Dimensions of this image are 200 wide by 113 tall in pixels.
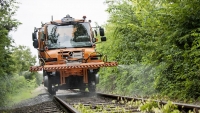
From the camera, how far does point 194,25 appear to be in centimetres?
884

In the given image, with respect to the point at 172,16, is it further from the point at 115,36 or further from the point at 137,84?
the point at 115,36

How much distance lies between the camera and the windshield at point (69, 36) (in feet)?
46.1

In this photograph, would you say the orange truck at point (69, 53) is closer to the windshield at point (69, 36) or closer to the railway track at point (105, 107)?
the windshield at point (69, 36)

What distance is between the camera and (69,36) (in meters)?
14.3

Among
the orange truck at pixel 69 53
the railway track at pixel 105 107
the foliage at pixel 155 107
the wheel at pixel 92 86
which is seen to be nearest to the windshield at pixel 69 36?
the orange truck at pixel 69 53

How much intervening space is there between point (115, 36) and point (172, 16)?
762cm

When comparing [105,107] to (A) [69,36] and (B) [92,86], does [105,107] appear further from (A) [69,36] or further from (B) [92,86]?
(A) [69,36]

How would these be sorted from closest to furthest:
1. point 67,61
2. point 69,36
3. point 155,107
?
point 155,107
point 67,61
point 69,36

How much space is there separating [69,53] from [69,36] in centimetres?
111

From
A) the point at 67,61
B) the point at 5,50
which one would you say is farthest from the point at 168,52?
the point at 5,50

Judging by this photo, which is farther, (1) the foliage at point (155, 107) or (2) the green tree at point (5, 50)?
(2) the green tree at point (5, 50)

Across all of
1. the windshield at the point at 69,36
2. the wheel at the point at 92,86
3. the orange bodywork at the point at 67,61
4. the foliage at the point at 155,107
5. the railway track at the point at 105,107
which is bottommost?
the wheel at the point at 92,86

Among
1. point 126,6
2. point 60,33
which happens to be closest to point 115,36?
point 126,6

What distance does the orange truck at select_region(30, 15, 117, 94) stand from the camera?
1343 cm
